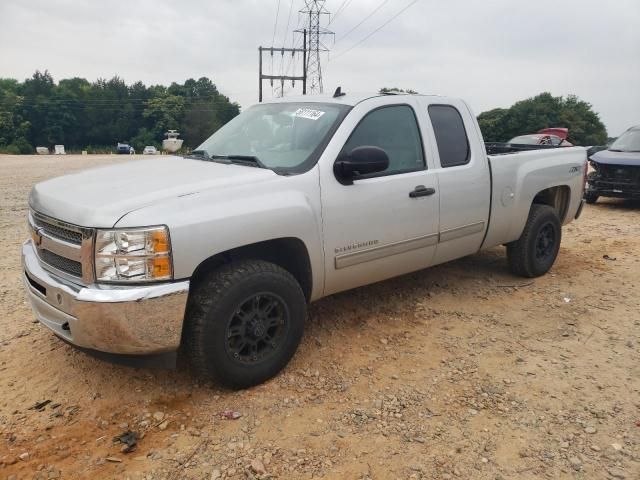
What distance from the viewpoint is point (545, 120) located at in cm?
4172

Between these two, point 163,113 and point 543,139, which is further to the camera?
point 163,113

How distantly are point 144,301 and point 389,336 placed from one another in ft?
6.65

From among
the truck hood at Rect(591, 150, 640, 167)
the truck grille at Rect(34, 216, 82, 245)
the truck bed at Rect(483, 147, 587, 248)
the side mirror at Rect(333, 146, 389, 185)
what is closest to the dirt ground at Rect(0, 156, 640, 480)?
the truck bed at Rect(483, 147, 587, 248)

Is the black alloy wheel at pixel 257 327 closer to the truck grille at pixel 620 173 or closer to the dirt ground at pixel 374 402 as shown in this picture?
the dirt ground at pixel 374 402

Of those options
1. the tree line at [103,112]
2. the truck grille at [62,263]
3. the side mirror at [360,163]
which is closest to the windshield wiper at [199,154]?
the side mirror at [360,163]

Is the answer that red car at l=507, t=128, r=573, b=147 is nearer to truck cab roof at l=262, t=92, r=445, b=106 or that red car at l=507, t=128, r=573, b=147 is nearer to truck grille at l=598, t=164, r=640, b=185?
truck grille at l=598, t=164, r=640, b=185

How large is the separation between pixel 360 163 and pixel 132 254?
5.06ft

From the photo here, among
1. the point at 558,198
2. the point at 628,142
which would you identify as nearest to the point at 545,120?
the point at 628,142

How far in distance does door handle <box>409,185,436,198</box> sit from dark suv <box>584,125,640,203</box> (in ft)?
24.3

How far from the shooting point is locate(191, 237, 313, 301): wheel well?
309 cm

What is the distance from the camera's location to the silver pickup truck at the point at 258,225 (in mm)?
2682

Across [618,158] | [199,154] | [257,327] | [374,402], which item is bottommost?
[374,402]

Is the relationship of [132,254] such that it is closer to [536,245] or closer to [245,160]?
[245,160]

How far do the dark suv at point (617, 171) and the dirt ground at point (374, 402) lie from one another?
6339mm
